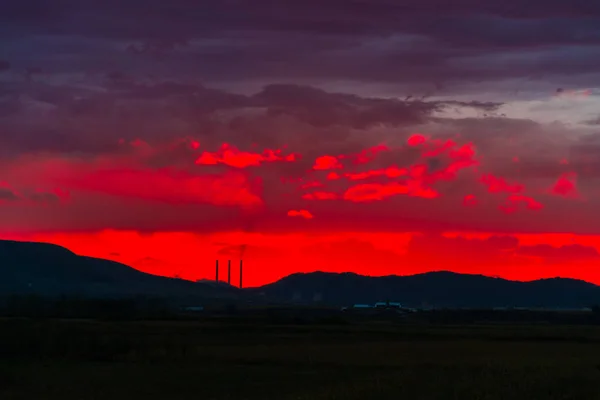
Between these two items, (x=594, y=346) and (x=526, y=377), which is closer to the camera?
(x=526, y=377)

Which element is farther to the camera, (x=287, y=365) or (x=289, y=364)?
(x=289, y=364)

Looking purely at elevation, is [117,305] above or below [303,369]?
above

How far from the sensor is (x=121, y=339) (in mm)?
80625

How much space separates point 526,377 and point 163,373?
25.2 m

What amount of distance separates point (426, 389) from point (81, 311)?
4541 inches

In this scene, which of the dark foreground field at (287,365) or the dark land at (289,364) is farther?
the dark land at (289,364)

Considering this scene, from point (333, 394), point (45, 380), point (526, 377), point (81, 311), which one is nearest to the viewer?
point (333, 394)

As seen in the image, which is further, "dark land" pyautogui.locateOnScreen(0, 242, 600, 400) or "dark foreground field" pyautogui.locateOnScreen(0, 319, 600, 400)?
"dark land" pyautogui.locateOnScreen(0, 242, 600, 400)

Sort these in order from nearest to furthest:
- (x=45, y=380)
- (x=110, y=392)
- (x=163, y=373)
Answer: (x=110, y=392) → (x=45, y=380) → (x=163, y=373)

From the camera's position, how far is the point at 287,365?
68.4 metres

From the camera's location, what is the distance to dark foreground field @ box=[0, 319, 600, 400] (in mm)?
45588

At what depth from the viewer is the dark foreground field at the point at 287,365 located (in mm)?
45588

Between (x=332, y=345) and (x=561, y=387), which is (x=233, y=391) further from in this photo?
(x=332, y=345)

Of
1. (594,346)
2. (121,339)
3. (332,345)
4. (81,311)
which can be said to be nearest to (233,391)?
(121,339)
